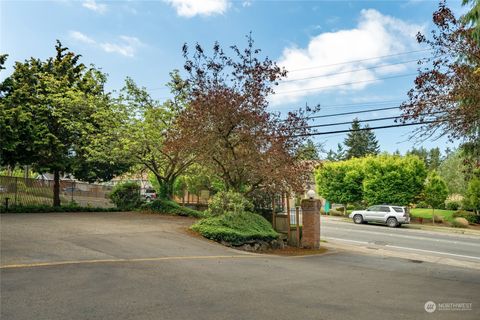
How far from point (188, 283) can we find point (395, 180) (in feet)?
99.3

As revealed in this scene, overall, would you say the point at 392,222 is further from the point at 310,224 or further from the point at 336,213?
the point at 310,224

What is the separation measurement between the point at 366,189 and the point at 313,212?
21.3 metres

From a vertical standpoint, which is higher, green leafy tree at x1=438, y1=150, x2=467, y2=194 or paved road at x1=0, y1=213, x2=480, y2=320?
green leafy tree at x1=438, y1=150, x2=467, y2=194

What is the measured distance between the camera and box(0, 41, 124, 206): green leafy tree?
1748cm

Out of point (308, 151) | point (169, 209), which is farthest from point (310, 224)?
point (169, 209)

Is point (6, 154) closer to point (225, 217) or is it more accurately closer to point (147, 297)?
point (225, 217)

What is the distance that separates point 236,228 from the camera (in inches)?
548

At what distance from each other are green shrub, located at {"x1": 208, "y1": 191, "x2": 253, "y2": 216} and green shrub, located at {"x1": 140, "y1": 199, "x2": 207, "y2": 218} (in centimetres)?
440

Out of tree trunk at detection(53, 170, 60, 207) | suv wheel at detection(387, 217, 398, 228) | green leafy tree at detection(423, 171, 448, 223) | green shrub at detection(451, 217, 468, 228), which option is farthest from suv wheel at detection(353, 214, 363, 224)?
tree trunk at detection(53, 170, 60, 207)

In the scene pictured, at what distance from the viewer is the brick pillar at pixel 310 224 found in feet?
50.6

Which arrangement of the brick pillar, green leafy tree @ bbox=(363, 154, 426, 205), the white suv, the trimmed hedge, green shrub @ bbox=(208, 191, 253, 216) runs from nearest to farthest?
green shrub @ bbox=(208, 191, 253, 216)
the brick pillar
the trimmed hedge
the white suv
green leafy tree @ bbox=(363, 154, 426, 205)

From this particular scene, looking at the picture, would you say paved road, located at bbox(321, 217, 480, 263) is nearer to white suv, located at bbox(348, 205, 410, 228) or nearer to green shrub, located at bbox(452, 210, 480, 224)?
white suv, located at bbox(348, 205, 410, 228)

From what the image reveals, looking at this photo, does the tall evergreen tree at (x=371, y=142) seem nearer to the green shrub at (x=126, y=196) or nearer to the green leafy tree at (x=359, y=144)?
the green leafy tree at (x=359, y=144)

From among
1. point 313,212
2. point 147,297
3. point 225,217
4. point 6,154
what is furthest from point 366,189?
point 147,297
